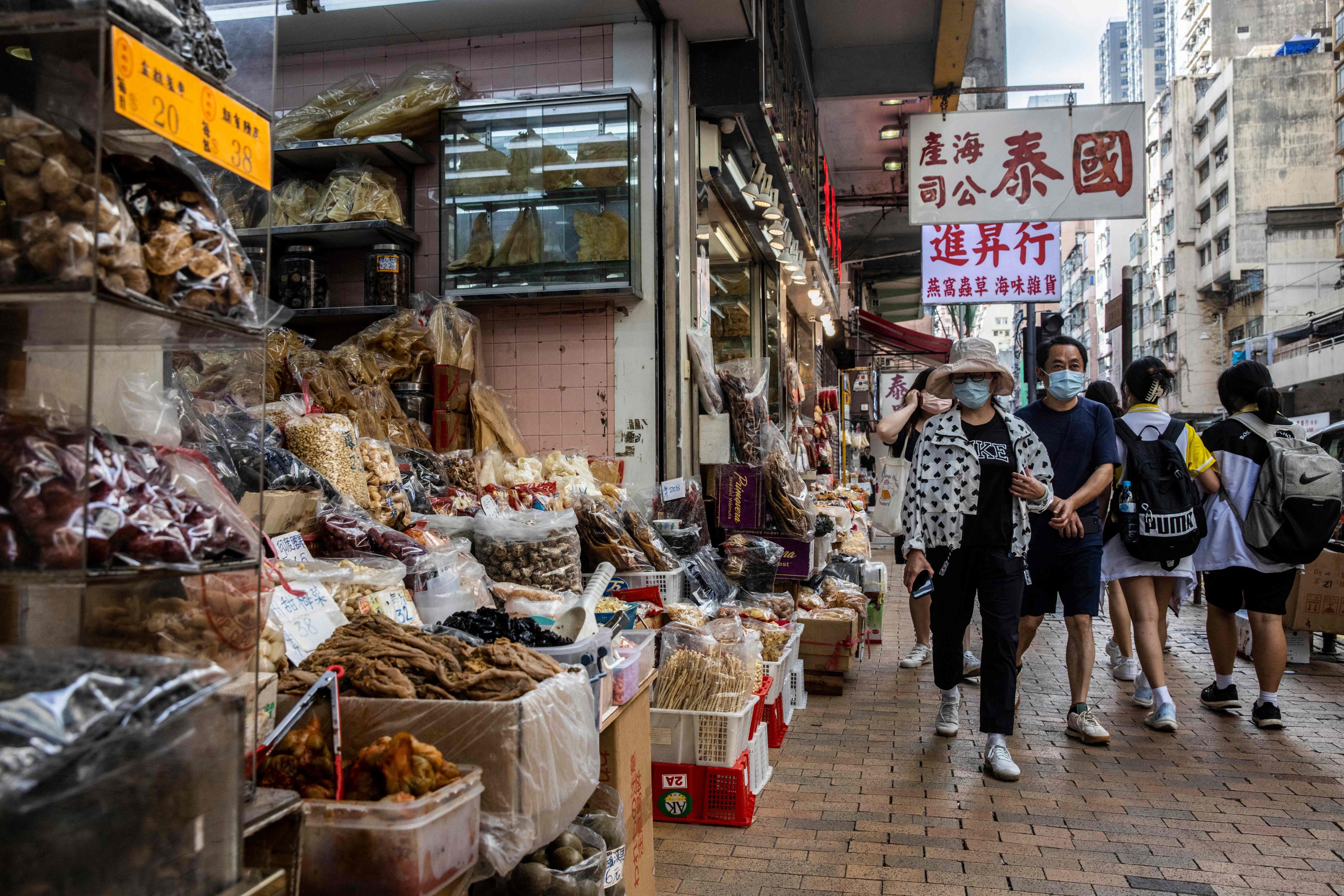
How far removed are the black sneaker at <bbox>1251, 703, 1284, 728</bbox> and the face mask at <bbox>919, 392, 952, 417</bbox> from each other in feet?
7.37

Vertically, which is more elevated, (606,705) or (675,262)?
(675,262)

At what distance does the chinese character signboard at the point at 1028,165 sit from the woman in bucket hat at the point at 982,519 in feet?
13.1

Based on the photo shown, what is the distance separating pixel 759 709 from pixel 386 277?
3.45m

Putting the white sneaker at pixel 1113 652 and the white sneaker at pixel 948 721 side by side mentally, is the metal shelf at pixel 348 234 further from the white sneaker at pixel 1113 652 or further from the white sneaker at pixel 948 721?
the white sneaker at pixel 1113 652

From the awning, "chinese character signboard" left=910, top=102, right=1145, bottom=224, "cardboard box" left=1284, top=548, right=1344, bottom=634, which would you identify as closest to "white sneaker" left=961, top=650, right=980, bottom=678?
"cardboard box" left=1284, top=548, right=1344, bottom=634

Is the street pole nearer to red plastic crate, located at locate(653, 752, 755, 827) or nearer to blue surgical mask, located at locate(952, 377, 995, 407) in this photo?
blue surgical mask, located at locate(952, 377, 995, 407)

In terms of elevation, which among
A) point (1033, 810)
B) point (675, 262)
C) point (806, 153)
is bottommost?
point (1033, 810)

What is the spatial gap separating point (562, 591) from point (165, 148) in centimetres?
278

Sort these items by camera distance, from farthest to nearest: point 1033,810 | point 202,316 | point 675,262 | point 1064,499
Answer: point 675,262 < point 1064,499 < point 1033,810 < point 202,316

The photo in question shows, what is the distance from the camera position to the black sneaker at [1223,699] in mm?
5145

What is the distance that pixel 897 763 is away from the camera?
4.35 m

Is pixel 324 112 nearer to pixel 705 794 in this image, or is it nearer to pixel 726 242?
pixel 726 242

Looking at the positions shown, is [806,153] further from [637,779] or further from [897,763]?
[637,779]

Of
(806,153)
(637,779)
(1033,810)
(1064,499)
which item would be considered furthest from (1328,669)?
(806,153)
